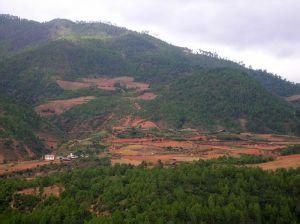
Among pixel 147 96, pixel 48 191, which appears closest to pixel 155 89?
pixel 147 96

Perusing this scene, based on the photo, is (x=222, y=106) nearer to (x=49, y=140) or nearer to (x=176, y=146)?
(x=176, y=146)

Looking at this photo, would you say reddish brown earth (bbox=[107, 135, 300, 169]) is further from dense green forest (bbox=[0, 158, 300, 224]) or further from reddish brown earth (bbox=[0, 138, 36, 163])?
reddish brown earth (bbox=[0, 138, 36, 163])

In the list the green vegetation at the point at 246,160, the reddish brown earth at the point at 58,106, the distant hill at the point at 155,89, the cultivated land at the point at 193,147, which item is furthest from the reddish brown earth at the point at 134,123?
the green vegetation at the point at 246,160

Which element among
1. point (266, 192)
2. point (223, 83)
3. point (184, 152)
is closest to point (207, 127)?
point (223, 83)

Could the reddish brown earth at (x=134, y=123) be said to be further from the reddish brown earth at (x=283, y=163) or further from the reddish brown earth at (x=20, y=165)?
the reddish brown earth at (x=283, y=163)

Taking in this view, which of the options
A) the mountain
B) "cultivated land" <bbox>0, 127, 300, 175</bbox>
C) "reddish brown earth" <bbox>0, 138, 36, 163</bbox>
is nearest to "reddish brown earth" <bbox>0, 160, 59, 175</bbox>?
"cultivated land" <bbox>0, 127, 300, 175</bbox>

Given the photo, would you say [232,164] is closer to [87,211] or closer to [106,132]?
[87,211]
